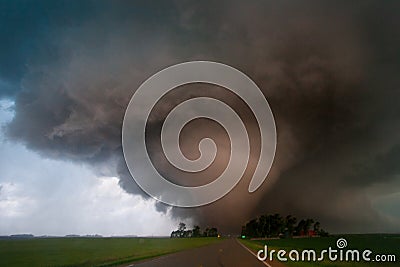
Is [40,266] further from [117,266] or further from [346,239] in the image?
[346,239]

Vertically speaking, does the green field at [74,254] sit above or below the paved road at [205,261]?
below

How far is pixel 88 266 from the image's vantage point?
22.3 meters

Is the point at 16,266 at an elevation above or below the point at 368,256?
below

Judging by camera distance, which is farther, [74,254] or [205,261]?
[74,254]

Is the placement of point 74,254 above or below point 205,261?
Result: below

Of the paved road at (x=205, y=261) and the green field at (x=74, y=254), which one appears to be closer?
the paved road at (x=205, y=261)

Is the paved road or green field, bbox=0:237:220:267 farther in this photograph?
green field, bbox=0:237:220:267

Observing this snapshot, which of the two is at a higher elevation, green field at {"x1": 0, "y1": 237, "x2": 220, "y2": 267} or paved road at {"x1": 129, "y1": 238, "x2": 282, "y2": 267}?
paved road at {"x1": 129, "y1": 238, "x2": 282, "y2": 267}

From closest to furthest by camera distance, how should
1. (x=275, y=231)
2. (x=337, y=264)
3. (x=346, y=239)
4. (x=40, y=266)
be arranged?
(x=337, y=264)
(x=346, y=239)
(x=40, y=266)
(x=275, y=231)

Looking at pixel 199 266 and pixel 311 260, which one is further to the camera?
pixel 199 266

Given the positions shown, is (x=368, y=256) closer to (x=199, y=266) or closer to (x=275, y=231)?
(x=199, y=266)

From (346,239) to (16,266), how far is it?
61.6ft

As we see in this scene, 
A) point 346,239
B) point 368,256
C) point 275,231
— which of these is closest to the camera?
point 368,256

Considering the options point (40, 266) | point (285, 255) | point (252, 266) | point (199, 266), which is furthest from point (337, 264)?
point (40, 266)
